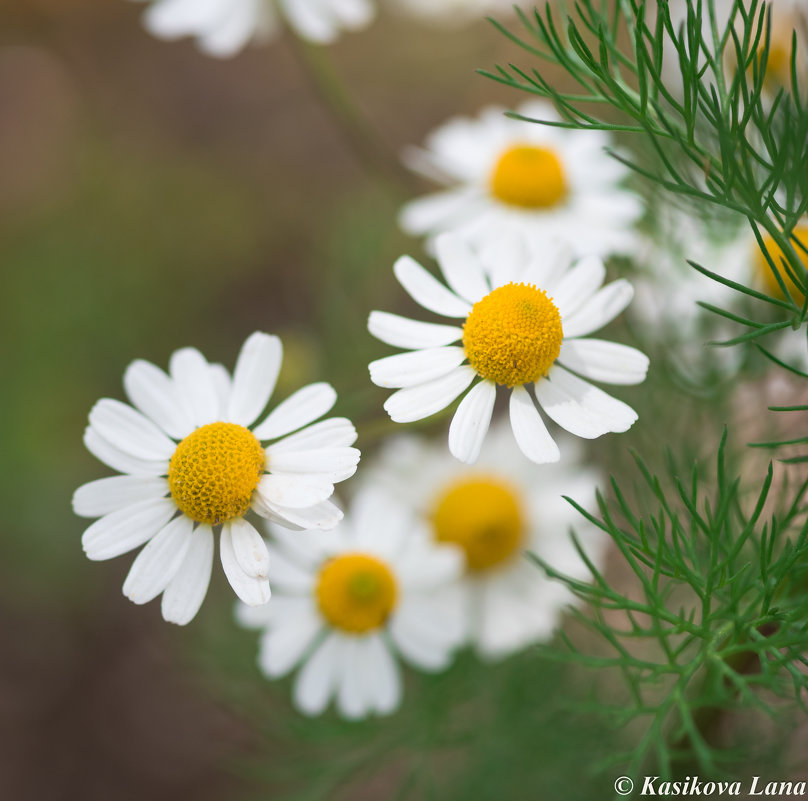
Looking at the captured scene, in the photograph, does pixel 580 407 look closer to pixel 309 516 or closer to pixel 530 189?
pixel 309 516

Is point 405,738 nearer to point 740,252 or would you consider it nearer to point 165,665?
point 740,252

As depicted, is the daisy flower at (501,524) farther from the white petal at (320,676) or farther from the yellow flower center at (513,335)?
the yellow flower center at (513,335)

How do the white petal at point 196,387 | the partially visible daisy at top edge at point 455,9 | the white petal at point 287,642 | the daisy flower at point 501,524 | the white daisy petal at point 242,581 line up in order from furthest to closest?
1. the partially visible daisy at top edge at point 455,9
2. the daisy flower at point 501,524
3. the white petal at point 287,642
4. the white petal at point 196,387
5. the white daisy petal at point 242,581

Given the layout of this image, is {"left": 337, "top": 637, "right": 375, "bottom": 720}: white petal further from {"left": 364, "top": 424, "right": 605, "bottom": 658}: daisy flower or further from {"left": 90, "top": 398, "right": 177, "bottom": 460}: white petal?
{"left": 90, "top": 398, "right": 177, "bottom": 460}: white petal

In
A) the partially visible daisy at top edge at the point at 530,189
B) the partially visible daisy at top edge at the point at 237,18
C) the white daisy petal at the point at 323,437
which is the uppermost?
the partially visible daisy at top edge at the point at 237,18

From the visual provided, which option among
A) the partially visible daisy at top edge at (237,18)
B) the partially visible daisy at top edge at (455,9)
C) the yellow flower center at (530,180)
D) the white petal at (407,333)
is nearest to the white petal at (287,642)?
the white petal at (407,333)

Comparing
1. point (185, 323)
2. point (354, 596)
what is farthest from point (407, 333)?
point (185, 323)

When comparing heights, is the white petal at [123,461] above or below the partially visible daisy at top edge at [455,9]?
below
